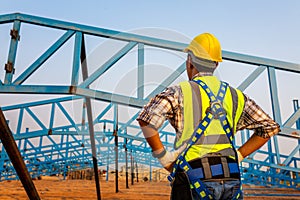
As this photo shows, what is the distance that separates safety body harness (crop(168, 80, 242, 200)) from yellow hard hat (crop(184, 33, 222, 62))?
0.25 m

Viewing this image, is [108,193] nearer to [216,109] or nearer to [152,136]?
[152,136]

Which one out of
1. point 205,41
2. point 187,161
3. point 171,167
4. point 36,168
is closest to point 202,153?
point 187,161

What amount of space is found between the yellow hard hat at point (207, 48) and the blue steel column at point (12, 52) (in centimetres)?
295

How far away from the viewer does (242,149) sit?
6.51ft

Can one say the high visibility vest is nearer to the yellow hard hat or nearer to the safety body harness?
the safety body harness

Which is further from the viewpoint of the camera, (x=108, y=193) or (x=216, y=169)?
(x=108, y=193)

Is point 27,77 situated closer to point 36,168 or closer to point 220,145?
point 220,145

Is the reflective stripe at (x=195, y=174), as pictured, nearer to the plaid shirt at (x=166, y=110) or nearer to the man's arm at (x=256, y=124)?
the plaid shirt at (x=166, y=110)

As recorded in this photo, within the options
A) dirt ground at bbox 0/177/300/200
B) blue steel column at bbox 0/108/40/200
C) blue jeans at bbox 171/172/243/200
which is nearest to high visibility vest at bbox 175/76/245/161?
blue jeans at bbox 171/172/243/200

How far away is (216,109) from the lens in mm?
1639

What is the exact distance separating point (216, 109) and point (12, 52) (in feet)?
11.3

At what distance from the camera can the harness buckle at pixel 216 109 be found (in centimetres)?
163

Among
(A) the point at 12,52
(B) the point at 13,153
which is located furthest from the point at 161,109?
(A) the point at 12,52

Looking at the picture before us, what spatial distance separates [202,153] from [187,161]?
0.09 metres
